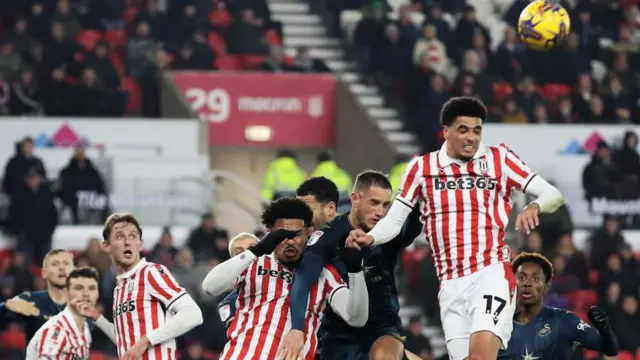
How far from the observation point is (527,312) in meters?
11.1

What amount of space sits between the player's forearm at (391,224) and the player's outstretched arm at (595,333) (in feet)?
5.27

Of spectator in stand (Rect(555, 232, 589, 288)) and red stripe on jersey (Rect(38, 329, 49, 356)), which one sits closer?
red stripe on jersey (Rect(38, 329, 49, 356))

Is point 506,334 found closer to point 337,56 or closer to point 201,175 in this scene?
point 201,175

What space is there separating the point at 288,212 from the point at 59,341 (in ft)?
8.96

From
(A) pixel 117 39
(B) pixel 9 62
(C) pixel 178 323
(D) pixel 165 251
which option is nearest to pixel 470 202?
(C) pixel 178 323

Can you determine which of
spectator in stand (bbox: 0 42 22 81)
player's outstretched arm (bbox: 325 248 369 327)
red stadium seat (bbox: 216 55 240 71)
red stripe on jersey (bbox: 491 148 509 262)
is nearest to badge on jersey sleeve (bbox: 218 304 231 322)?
player's outstretched arm (bbox: 325 248 369 327)

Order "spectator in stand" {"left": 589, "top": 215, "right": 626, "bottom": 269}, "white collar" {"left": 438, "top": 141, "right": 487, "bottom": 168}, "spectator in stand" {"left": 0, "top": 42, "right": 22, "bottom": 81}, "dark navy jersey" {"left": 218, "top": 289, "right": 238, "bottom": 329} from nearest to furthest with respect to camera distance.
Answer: "white collar" {"left": 438, "top": 141, "right": 487, "bottom": 168} → "dark navy jersey" {"left": 218, "top": 289, "right": 238, "bottom": 329} → "spectator in stand" {"left": 589, "top": 215, "right": 626, "bottom": 269} → "spectator in stand" {"left": 0, "top": 42, "right": 22, "bottom": 81}

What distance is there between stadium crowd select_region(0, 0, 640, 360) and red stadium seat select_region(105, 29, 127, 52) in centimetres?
2

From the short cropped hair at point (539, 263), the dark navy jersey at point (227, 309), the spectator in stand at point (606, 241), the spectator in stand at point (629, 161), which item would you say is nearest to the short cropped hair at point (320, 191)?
the dark navy jersey at point (227, 309)

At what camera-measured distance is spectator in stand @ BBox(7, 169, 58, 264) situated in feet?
59.7

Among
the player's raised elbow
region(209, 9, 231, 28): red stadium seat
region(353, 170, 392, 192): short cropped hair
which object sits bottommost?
the player's raised elbow

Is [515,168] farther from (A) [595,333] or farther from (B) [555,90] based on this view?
(B) [555,90]

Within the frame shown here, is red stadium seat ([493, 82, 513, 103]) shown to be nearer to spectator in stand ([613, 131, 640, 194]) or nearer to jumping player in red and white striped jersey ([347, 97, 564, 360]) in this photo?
spectator in stand ([613, 131, 640, 194])

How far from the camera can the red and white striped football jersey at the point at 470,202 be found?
9.77 m
